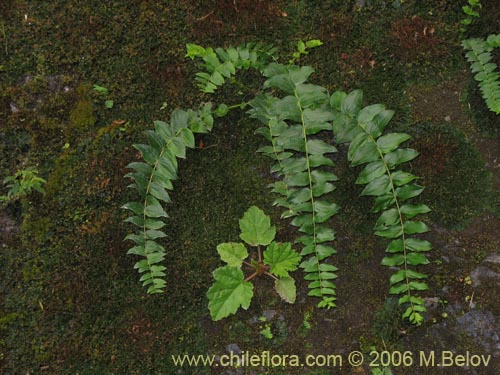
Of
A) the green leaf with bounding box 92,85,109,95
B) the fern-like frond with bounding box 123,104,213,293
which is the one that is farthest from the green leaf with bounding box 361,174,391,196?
the green leaf with bounding box 92,85,109,95

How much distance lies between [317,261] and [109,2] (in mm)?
2530

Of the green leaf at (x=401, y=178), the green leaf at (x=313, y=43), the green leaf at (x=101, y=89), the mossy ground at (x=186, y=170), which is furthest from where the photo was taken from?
the green leaf at (x=101, y=89)

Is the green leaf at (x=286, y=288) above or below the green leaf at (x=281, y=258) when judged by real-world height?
below

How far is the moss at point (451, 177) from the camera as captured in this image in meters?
3.38

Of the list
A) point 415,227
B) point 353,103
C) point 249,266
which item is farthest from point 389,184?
point 249,266

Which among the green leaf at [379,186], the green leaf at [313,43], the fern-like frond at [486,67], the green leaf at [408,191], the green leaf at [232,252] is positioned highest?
the green leaf at [313,43]

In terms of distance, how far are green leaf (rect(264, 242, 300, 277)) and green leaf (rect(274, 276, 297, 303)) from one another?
8 centimetres

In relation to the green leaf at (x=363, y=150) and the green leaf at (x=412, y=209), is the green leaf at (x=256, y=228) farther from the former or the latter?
the green leaf at (x=412, y=209)

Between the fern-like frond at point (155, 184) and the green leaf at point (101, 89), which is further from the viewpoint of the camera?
the green leaf at point (101, 89)

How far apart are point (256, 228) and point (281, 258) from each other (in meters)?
0.26

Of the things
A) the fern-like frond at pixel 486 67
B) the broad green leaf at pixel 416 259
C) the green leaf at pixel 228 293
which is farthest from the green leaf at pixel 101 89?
the fern-like frond at pixel 486 67

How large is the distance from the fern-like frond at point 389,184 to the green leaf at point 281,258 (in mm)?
565

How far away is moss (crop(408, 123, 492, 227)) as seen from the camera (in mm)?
3383

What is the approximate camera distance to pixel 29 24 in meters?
3.84
